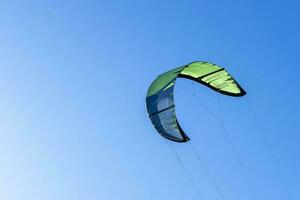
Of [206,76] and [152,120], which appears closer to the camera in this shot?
[152,120]

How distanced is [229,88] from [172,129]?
3516 mm

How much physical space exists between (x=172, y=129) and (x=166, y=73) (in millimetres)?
2834

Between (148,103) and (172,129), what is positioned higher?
(148,103)

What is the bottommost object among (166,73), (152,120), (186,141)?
(186,141)

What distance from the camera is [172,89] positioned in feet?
65.1

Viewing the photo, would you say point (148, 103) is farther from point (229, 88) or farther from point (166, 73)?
point (229, 88)

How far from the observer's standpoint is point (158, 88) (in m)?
20.0

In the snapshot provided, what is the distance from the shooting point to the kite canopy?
1900 centimetres

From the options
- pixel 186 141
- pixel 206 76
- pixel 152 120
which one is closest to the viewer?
pixel 186 141

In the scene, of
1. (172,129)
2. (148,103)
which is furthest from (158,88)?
(172,129)

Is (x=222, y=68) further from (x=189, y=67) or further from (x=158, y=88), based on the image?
(x=158, y=88)

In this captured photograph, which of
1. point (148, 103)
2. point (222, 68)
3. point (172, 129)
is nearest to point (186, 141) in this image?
point (172, 129)

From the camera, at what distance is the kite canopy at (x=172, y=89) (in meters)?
19.0

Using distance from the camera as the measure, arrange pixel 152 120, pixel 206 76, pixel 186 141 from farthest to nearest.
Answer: pixel 206 76, pixel 152 120, pixel 186 141
